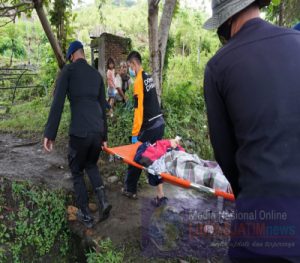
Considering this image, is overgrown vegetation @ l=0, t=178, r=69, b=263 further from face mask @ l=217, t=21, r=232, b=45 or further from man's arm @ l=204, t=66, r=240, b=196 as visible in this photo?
face mask @ l=217, t=21, r=232, b=45

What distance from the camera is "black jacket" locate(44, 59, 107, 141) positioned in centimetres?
357

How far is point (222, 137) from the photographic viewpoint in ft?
4.31

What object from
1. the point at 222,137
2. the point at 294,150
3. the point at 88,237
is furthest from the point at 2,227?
the point at 294,150

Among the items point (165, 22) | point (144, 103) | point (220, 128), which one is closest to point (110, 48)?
point (165, 22)

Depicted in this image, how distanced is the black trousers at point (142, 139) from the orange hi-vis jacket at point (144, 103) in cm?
8

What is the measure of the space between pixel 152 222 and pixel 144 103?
1.45m

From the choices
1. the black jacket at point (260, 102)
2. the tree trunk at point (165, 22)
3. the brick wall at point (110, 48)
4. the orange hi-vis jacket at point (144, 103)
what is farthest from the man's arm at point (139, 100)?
the brick wall at point (110, 48)

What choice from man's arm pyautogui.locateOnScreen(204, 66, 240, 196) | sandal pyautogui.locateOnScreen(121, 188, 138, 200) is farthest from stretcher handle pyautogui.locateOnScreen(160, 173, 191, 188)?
man's arm pyautogui.locateOnScreen(204, 66, 240, 196)

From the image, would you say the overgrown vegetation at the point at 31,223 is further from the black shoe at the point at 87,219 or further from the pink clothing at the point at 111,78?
the pink clothing at the point at 111,78

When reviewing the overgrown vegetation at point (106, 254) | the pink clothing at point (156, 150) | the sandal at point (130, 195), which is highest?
the pink clothing at point (156, 150)

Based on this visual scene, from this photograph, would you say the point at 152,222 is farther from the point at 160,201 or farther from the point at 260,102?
Result: the point at 260,102

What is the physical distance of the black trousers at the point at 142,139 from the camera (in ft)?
13.8

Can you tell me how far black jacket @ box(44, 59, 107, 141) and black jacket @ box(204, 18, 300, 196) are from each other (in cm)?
252

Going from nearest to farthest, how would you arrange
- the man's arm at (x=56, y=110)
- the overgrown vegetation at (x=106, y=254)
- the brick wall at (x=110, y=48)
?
1. the overgrown vegetation at (x=106, y=254)
2. the man's arm at (x=56, y=110)
3. the brick wall at (x=110, y=48)
